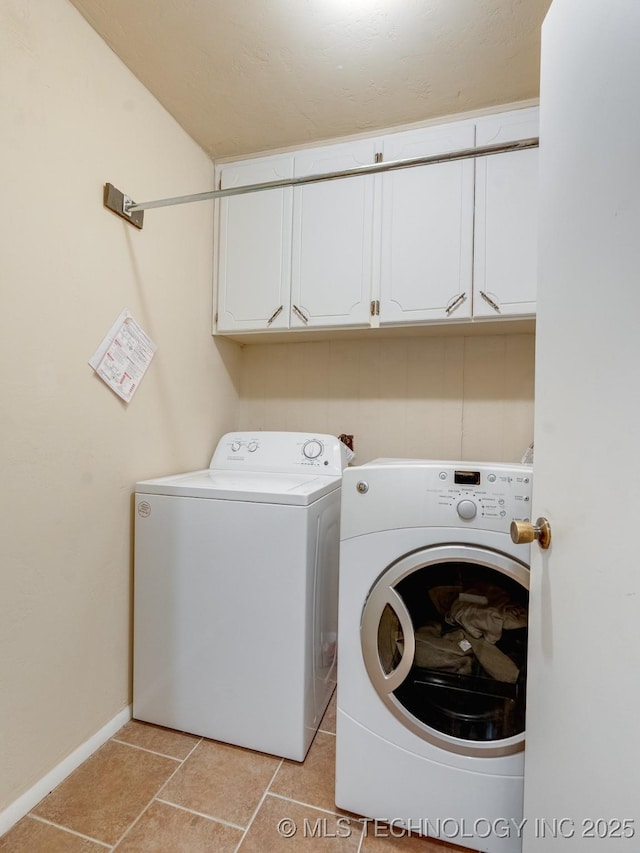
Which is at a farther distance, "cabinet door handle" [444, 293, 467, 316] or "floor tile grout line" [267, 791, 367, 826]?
"cabinet door handle" [444, 293, 467, 316]

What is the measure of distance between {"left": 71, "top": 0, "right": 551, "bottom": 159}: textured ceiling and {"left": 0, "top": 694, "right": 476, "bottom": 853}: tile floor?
7.86 ft

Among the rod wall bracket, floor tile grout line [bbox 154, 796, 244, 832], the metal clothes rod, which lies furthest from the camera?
the rod wall bracket

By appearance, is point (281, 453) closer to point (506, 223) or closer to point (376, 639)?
point (376, 639)

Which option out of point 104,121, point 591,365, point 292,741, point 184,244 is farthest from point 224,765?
point 104,121

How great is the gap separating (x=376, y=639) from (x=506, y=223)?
61.6 inches

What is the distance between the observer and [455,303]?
1.63 meters

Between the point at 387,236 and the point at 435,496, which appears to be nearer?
the point at 435,496

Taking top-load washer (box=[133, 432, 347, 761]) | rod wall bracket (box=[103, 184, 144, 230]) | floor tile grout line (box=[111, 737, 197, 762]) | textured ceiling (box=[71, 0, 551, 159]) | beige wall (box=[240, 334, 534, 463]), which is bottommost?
floor tile grout line (box=[111, 737, 197, 762])

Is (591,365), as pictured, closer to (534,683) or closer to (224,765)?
(534,683)

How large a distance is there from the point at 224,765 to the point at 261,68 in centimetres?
243

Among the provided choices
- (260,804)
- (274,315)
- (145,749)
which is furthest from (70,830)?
(274,315)

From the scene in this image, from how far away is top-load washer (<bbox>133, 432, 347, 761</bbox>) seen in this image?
1.32 m

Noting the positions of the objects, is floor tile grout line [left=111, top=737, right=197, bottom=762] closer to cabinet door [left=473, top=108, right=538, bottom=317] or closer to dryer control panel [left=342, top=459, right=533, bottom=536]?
dryer control panel [left=342, top=459, right=533, bottom=536]

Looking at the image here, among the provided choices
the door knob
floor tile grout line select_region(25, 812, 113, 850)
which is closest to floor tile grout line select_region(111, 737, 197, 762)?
floor tile grout line select_region(25, 812, 113, 850)
